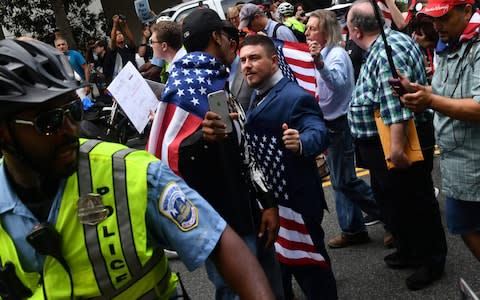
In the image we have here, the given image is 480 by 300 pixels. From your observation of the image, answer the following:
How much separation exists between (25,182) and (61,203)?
6.0 inches

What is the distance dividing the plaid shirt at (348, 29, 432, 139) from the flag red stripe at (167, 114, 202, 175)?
4.03ft

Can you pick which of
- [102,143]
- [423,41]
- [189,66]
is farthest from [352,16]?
[102,143]

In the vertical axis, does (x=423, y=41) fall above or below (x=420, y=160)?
above

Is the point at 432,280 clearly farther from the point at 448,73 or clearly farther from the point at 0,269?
the point at 0,269

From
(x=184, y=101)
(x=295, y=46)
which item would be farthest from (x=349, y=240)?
(x=184, y=101)

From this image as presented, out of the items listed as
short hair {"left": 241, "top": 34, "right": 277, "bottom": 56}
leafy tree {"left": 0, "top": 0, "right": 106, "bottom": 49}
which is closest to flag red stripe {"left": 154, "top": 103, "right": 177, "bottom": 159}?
short hair {"left": 241, "top": 34, "right": 277, "bottom": 56}

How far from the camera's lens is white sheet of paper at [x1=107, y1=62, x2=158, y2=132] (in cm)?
376

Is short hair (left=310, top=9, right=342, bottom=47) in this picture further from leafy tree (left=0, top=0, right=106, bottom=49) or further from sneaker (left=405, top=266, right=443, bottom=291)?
leafy tree (left=0, top=0, right=106, bottom=49)

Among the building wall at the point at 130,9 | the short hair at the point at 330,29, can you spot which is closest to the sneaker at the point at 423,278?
the short hair at the point at 330,29

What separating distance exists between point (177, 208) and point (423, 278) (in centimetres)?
249

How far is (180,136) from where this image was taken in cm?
244

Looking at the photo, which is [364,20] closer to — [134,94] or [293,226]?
[293,226]

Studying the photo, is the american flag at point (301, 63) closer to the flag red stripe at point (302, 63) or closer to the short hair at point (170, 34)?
Answer: the flag red stripe at point (302, 63)

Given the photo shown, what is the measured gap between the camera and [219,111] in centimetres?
235
